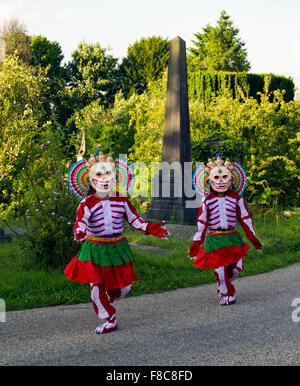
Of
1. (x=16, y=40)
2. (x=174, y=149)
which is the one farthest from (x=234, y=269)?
(x=16, y=40)

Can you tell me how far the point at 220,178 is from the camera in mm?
5781

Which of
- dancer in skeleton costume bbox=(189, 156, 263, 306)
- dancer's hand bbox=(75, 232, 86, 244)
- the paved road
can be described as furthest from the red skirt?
dancer in skeleton costume bbox=(189, 156, 263, 306)

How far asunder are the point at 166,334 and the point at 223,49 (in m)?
37.0

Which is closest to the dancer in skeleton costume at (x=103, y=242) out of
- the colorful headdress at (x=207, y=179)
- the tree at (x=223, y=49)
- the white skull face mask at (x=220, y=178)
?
the white skull face mask at (x=220, y=178)

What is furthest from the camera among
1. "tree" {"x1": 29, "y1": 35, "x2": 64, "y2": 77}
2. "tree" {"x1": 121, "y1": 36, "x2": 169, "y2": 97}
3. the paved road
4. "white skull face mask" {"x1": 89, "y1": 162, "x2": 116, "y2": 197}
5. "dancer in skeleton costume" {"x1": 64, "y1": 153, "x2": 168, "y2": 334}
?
"tree" {"x1": 121, "y1": 36, "x2": 169, "y2": 97}

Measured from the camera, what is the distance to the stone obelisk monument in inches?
444

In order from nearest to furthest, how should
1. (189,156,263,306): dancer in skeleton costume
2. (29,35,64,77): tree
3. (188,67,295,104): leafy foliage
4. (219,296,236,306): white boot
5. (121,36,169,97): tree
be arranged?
(219,296,236,306): white boot < (189,156,263,306): dancer in skeleton costume < (188,67,295,104): leafy foliage < (29,35,64,77): tree < (121,36,169,97): tree

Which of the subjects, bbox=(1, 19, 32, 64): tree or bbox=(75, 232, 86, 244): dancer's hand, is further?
bbox=(1, 19, 32, 64): tree

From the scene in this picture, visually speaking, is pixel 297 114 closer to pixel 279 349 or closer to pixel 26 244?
pixel 26 244

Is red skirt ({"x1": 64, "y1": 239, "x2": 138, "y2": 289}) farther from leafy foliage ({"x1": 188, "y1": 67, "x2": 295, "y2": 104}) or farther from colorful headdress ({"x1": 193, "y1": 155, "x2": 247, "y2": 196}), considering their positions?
leafy foliage ({"x1": 188, "y1": 67, "x2": 295, "y2": 104})

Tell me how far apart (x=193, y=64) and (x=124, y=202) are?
34.4m

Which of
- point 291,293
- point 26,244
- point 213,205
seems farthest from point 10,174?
point 291,293

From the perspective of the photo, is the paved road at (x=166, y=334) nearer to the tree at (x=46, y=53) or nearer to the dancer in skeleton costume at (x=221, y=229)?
the dancer in skeleton costume at (x=221, y=229)

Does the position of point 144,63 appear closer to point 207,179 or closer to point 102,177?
point 207,179
